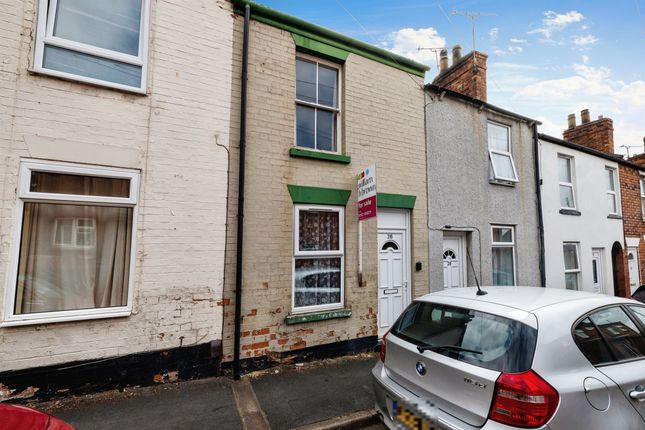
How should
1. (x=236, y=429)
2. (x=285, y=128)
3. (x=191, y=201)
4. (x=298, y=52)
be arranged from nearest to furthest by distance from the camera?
(x=236, y=429), (x=191, y=201), (x=285, y=128), (x=298, y=52)

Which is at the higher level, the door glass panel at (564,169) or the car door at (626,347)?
the door glass panel at (564,169)

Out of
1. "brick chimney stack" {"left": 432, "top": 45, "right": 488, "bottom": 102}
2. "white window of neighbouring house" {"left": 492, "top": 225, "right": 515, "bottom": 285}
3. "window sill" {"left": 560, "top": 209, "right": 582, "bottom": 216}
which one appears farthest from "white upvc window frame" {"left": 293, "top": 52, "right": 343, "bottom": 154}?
"window sill" {"left": 560, "top": 209, "right": 582, "bottom": 216}

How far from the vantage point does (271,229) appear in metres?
5.00

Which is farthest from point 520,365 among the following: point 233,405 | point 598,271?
point 598,271

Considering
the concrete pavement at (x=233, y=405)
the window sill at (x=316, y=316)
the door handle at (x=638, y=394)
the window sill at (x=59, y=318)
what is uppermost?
the window sill at (x=59, y=318)

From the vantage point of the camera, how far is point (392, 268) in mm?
6188

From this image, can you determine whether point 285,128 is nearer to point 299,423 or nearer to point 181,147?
point 181,147

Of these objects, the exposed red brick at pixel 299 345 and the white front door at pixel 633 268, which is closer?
the exposed red brick at pixel 299 345

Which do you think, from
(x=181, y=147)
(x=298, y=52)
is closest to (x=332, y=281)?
(x=181, y=147)

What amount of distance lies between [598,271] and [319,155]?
1047cm

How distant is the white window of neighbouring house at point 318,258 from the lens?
527 centimetres

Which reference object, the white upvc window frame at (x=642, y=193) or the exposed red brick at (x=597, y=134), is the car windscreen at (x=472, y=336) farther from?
the white upvc window frame at (x=642, y=193)

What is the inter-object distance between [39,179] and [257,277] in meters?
2.95

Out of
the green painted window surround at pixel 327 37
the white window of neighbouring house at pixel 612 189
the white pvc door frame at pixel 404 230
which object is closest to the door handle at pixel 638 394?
the white pvc door frame at pixel 404 230
